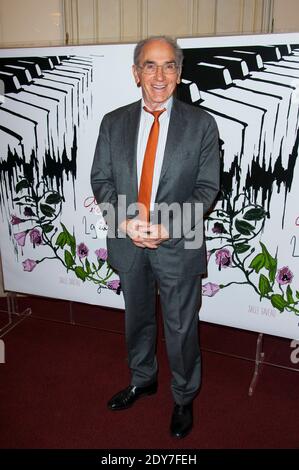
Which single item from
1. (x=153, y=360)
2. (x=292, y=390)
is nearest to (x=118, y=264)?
(x=153, y=360)

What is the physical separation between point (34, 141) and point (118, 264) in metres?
0.98

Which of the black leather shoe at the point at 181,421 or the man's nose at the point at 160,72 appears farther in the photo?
the black leather shoe at the point at 181,421

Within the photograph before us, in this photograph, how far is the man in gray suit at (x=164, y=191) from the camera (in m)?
1.57

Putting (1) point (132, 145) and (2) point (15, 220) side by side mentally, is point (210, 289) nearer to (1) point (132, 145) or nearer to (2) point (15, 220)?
(1) point (132, 145)

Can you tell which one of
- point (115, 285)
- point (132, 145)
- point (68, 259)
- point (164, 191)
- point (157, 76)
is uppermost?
point (157, 76)

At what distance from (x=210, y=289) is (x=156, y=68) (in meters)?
1.16

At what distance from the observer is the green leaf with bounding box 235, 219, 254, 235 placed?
6.65ft

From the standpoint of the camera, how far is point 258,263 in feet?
6.76

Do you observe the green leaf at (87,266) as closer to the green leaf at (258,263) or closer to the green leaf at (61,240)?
the green leaf at (61,240)

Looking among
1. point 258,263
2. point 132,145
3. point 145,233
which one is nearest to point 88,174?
point 132,145

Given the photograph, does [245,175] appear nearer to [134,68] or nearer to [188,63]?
[188,63]

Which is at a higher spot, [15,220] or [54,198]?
[54,198]

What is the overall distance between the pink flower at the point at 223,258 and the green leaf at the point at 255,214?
214 mm

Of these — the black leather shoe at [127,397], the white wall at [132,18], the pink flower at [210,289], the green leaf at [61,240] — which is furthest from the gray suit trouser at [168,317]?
the white wall at [132,18]
